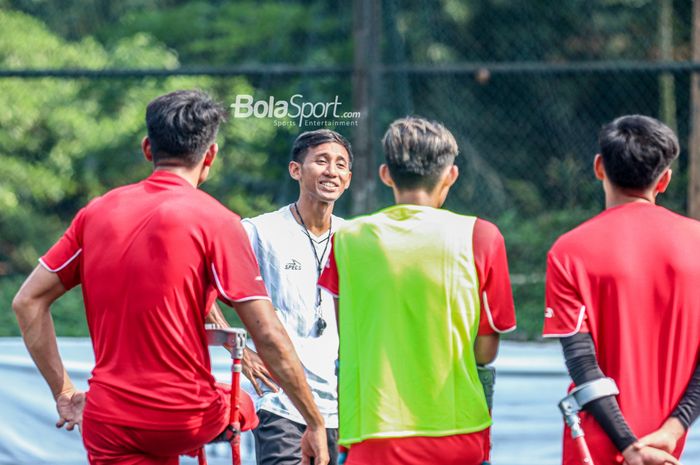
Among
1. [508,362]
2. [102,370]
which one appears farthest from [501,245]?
[508,362]

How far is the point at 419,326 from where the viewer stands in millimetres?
3463

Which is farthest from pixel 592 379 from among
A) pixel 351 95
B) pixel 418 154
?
pixel 351 95

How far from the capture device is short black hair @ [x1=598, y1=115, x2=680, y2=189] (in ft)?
11.9

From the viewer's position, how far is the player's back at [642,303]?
352cm

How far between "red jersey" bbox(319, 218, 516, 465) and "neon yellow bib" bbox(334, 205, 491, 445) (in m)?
0.02

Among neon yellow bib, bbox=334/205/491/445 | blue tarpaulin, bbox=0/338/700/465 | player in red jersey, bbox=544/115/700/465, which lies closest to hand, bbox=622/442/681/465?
player in red jersey, bbox=544/115/700/465

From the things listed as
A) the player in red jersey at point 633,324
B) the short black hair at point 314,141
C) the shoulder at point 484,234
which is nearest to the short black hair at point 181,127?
the shoulder at point 484,234

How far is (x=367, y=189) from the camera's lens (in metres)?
8.84

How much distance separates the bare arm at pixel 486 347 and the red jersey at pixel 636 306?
191 mm

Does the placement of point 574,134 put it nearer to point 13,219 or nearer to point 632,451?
point 13,219

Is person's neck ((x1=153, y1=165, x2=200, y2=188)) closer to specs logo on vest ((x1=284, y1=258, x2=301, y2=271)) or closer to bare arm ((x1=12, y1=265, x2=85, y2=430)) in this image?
bare arm ((x1=12, y1=265, x2=85, y2=430))

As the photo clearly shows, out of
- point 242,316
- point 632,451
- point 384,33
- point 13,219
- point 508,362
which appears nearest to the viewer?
point 632,451

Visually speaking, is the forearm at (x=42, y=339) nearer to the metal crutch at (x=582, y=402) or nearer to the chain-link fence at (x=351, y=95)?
the metal crutch at (x=582, y=402)

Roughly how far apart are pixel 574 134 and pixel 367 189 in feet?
15.1
